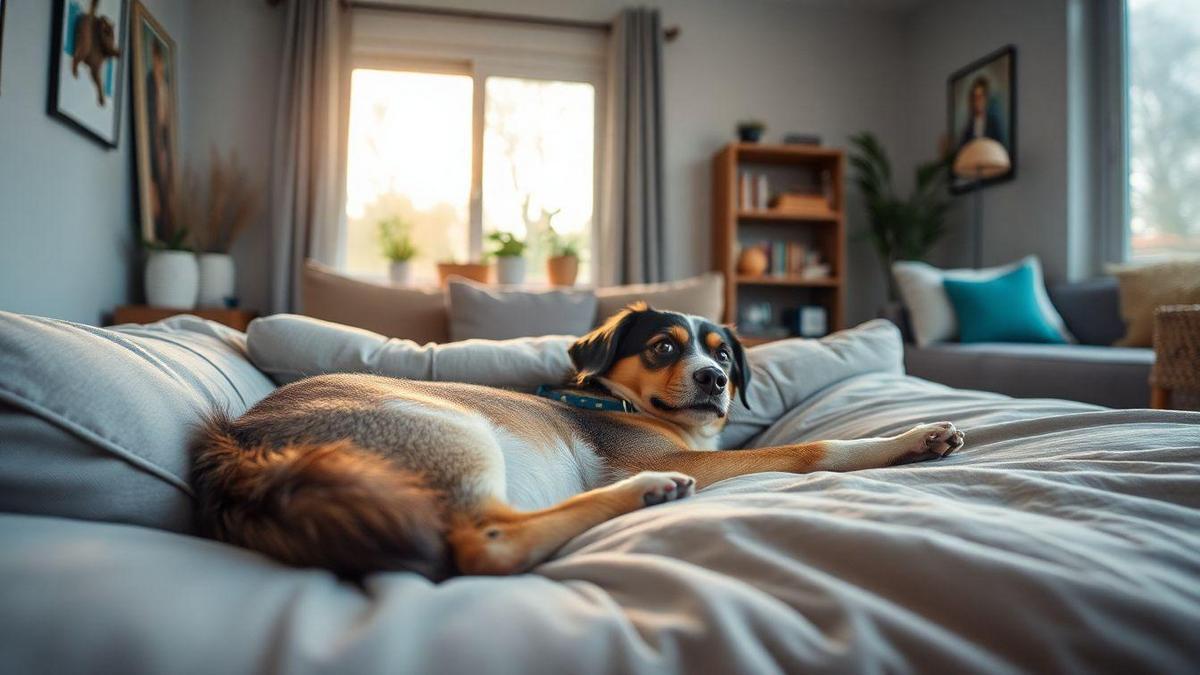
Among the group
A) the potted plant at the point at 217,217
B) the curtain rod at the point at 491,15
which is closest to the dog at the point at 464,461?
the potted plant at the point at 217,217

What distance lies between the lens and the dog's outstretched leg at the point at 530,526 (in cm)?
72

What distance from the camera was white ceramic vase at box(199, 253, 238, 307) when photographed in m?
4.11

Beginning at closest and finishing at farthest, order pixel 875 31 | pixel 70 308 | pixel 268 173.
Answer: pixel 70 308, pixel 268 173, pixel 875 31

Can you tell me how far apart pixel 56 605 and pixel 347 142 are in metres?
4.64

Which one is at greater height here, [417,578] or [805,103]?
[805,103]

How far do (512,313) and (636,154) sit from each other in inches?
109

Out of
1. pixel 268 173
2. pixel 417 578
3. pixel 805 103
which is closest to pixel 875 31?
pixel 805 103

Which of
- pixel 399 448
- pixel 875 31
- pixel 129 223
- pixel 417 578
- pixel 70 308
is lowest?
pixel 417 578

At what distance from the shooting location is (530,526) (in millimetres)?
771

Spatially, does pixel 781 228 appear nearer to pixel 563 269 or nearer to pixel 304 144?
pixel 563 269

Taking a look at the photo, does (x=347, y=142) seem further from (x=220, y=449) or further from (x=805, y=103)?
(x=220, y=449)

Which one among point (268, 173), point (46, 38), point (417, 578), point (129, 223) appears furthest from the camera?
point (268, 173)

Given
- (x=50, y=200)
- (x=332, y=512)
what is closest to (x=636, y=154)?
(x=50, y=200)

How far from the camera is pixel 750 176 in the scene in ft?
17.3
